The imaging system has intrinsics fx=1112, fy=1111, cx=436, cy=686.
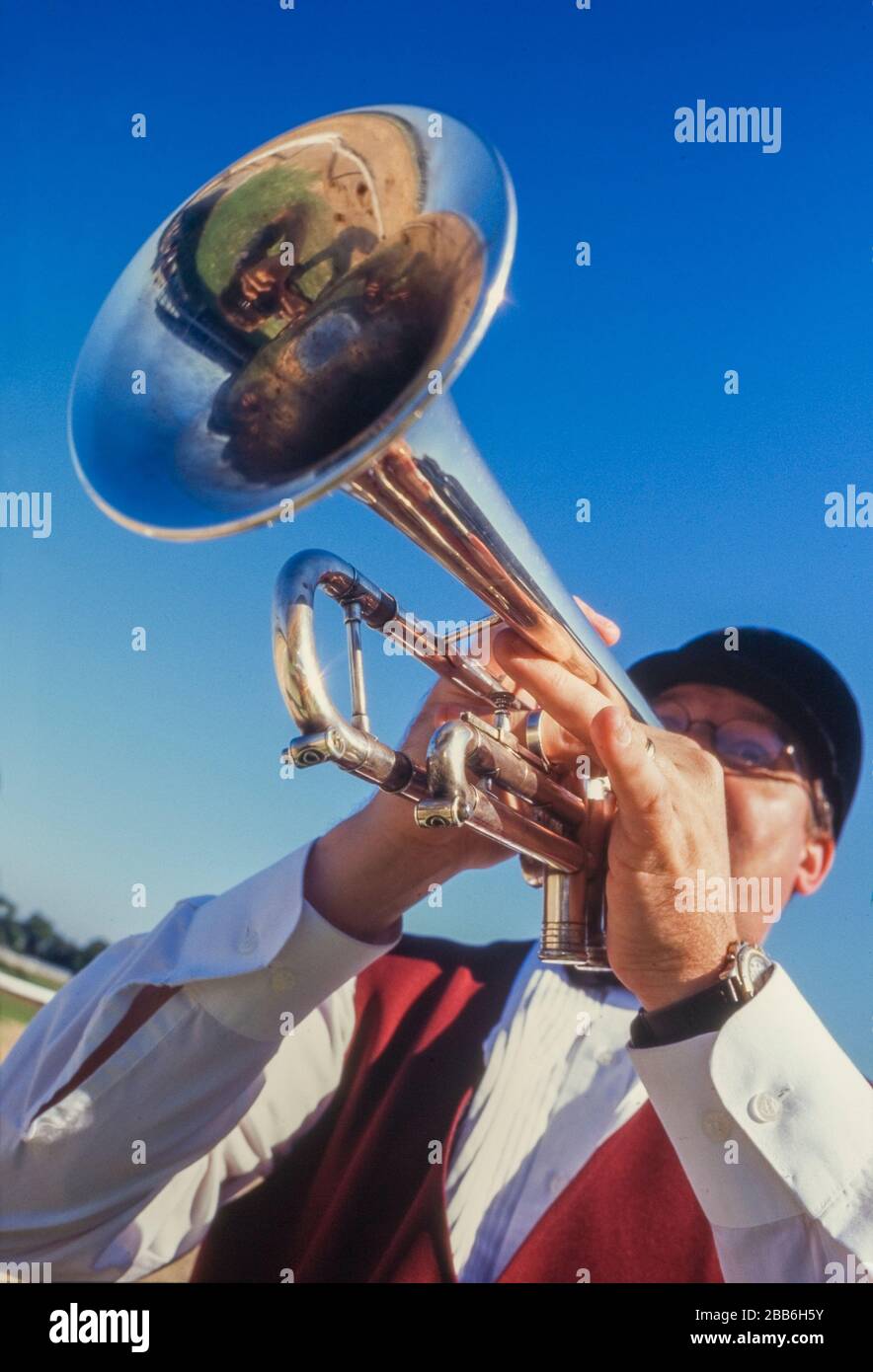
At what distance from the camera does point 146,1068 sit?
72.1 inches

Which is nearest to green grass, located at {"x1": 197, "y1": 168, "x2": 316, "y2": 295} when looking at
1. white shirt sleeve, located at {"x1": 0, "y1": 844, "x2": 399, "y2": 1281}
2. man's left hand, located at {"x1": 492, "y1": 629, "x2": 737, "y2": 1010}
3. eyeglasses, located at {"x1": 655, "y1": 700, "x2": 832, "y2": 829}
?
man's left hand, located at {"x1": 492, "y1": 629, "x2": 737, "y2": 1010}

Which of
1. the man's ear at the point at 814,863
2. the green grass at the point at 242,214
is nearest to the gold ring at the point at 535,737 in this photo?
the green grass at the point at 242,214

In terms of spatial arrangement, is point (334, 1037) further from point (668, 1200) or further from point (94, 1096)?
point (668, 1200)

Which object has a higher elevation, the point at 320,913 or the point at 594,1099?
the point at 320,913

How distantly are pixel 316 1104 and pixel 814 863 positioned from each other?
1174mm

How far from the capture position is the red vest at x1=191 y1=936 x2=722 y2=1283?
1.88 m

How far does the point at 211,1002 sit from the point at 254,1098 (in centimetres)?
23

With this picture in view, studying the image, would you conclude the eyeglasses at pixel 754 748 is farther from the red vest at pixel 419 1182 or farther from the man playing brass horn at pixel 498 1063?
the red vest at pixel 419 1182

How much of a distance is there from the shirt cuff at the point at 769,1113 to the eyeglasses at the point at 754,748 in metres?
0.88

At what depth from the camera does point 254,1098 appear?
1.96 meters

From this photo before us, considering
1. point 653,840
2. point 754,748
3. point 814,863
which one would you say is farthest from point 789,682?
point 653,840

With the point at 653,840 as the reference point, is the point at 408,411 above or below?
above

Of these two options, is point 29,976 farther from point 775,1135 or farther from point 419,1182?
point 775,1135
